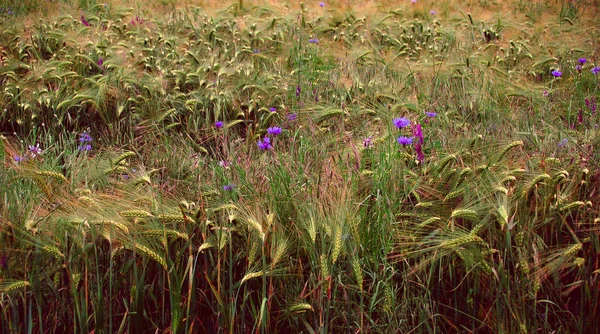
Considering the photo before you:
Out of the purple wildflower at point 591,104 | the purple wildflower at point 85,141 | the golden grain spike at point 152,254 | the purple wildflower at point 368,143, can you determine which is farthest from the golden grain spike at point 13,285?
the purple wildflower at point 591,104

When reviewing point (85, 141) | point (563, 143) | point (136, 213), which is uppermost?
point (136, 213)

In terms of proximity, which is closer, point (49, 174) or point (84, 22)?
point (49, 174)

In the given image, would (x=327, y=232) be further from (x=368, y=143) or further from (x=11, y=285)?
(x=11, y=285)

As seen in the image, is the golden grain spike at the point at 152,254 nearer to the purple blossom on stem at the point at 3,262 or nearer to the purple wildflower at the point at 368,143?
the purple blossom on stem at the point at 3,262

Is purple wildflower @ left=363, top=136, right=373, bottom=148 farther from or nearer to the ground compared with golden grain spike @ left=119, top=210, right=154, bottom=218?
nearer to the ground

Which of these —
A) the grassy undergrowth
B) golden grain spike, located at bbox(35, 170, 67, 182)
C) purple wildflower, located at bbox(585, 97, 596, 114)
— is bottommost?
purple wildflower, located at bbox(585, 97, 596, 114)

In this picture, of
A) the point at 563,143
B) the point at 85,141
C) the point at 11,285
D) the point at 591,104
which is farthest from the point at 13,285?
the point at 591,104

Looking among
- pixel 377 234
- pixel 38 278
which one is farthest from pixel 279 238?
pixel 38 278

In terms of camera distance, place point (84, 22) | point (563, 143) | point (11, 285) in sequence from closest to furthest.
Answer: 1. point (11, 285)
2. point (563, 143)
3. point (84, 22)

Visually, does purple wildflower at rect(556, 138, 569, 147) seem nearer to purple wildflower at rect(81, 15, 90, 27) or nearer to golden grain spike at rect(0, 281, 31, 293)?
golden grain spike at rect(0, 281, 31, 293)

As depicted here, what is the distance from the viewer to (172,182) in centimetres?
237

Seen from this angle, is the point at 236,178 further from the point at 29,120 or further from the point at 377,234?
the point at 29,120

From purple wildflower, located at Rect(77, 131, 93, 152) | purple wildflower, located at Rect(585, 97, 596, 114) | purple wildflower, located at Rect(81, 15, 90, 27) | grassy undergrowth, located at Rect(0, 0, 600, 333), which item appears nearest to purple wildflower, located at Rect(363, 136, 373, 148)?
grassy undergrowth, located at Rect(0, 0, 600, 333)

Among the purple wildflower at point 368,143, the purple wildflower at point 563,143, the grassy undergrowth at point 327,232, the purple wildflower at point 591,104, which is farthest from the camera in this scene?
the purple wildflower at point 591,104
